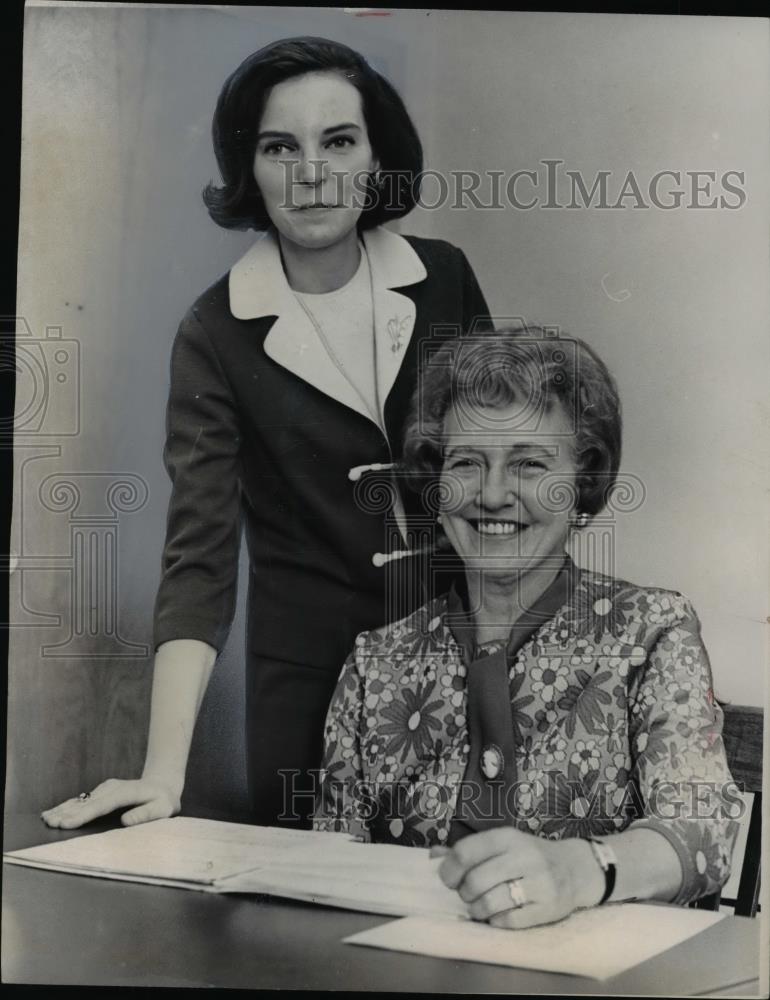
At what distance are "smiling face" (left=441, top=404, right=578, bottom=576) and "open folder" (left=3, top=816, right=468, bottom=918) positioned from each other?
0.60 meters

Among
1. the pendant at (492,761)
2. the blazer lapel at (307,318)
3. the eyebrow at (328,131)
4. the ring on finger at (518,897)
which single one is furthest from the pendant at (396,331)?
the ring on finger at (518,897)

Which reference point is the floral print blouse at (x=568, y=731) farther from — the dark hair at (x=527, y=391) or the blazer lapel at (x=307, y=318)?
the blazer lapel at (x=307, y=318)

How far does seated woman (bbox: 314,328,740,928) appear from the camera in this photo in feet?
8.57

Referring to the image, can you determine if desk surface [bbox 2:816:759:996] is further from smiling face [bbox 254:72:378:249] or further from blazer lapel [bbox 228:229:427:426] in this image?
smiling face [bbox 254:72:378:249]

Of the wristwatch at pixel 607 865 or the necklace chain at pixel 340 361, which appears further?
the necklace chain at pixel 340 361

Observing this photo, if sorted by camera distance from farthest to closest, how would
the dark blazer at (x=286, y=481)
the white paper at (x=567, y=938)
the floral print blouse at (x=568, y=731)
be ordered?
the dark blazer at (x=286, y=481) < the floral print blouse at (x=568, y=731) < the white paper at (x=567, y=938)

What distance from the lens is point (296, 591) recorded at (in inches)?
108

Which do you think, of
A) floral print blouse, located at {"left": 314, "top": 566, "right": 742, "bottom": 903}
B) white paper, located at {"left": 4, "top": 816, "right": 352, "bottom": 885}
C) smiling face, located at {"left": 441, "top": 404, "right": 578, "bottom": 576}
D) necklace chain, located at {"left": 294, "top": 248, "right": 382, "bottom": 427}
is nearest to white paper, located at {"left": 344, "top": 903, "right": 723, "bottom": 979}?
floral print blouse, located at {"left": 314, "top": 566, "right": 742, "bottom": 903}

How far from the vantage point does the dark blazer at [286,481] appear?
2723 millimetres

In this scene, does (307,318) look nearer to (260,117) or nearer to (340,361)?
(340,361)

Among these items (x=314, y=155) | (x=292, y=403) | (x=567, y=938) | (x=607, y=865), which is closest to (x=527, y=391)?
(x=292, y=403)

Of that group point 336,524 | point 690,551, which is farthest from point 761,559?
point 336,524

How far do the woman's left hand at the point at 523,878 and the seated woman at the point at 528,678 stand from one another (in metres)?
0.01

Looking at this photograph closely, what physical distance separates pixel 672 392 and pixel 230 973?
1386 mm
